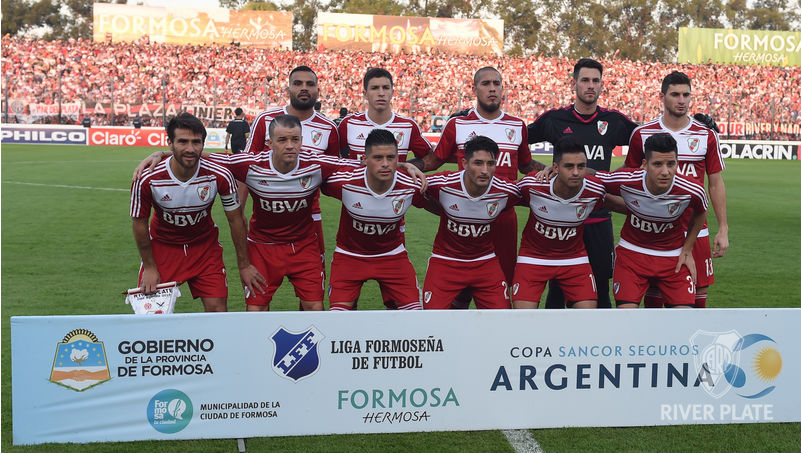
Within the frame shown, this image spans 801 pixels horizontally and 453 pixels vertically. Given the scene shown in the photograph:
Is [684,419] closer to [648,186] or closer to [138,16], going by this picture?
[648,186]

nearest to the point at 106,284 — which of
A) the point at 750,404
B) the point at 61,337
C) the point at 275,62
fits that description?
the point at 61,337

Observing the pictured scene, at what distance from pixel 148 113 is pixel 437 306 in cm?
2920

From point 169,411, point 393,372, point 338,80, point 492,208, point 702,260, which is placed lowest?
point 169,411

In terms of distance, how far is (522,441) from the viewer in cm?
469

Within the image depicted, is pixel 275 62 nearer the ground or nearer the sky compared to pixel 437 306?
nearer the sky

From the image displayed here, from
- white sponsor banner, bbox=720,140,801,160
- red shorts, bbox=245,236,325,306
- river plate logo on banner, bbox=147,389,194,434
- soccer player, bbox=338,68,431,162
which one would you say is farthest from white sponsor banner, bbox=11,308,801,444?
white sponsor banner, bbox=720,140,801,160

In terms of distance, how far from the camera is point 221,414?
14.9ft

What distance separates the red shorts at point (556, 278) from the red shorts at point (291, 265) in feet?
4.92

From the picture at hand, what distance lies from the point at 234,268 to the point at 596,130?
5.18 m

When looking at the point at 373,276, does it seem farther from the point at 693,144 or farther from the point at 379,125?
the point at 693,144

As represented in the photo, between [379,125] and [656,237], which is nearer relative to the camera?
[656,237]

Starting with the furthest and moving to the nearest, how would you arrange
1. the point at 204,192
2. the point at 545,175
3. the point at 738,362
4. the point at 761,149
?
the point at 761,149 < the point at 545,175 < the point at 204,192 < the point at 738,362

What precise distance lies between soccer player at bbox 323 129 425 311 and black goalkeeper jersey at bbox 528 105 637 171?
55.6 inches

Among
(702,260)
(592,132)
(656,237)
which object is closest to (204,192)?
(592,132)
